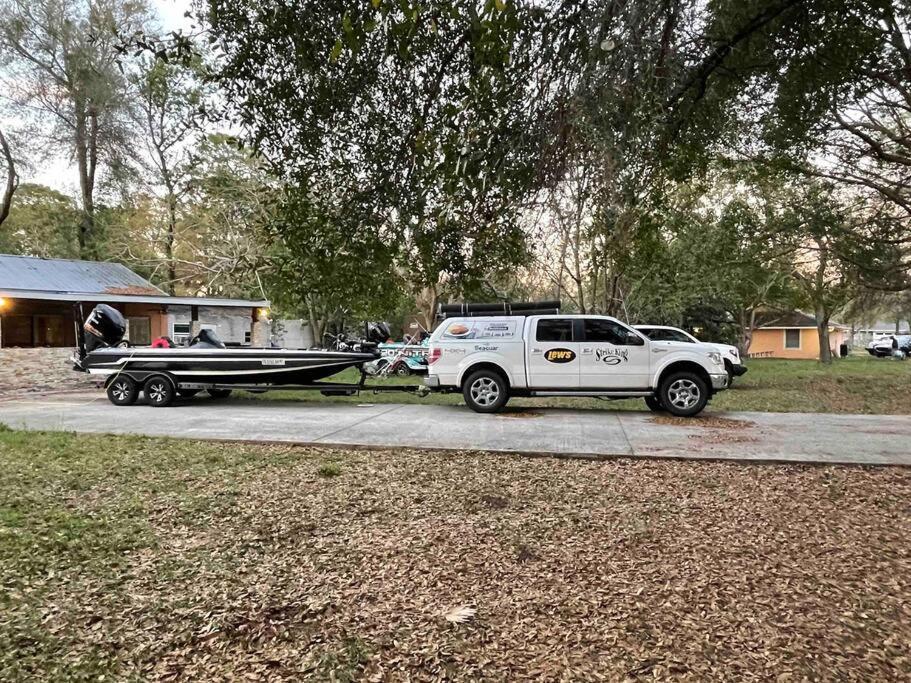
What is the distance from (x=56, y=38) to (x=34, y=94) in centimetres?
225

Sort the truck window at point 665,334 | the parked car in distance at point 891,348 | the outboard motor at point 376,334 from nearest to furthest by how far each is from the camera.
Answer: the truck window at point 665,334
the outboard motor at point 376,334
the parked car in distance at point 891,348

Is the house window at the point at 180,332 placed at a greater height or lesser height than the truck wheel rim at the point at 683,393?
greater

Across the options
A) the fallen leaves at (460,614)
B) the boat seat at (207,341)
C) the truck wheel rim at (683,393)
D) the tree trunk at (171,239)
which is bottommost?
the fallen leaves at (460,614)

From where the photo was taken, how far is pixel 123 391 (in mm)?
12039

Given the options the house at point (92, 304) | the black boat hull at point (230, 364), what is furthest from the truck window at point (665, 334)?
the house at point (92, 304)

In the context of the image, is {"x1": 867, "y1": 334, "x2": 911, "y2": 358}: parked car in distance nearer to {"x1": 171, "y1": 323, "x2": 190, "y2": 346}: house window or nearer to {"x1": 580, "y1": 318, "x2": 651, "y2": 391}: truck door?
{"x1": 580, "y1": 318, "x2": 651, "y2": 391}: truck door

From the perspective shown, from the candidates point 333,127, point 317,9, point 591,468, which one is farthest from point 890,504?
point 317,9

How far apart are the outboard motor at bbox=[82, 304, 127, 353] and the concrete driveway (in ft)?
4.71

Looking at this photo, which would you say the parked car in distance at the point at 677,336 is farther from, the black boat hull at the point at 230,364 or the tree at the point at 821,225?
the black boat hull at the point at 230,364

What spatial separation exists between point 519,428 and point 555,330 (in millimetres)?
2534

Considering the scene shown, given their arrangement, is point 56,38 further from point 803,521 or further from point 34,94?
point 803,521

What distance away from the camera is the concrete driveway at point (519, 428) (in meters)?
7.31

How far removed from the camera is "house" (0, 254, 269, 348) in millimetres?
16328

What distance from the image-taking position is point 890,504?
501 cm
